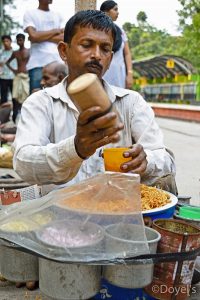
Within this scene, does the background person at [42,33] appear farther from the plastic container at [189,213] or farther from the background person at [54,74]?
the plastic container at [189,213]

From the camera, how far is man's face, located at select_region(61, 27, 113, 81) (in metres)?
2.35

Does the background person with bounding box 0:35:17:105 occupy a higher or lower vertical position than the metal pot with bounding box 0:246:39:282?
higher

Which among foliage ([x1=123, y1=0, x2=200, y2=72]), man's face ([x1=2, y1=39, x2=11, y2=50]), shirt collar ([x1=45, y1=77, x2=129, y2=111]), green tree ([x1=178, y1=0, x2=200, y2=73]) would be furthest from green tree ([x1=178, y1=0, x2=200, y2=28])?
shirt collar ([x1=45, y1=77, x2=129, y2=111])

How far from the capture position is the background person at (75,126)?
6.68 feet

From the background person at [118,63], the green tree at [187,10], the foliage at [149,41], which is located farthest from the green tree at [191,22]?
the background person at [118,63]

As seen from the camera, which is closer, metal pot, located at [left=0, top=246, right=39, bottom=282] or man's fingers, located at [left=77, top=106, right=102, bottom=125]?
man's fingers, located at [left=77, top=106, right=102, bottom=125]

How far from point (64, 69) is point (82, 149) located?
3475 millimetres

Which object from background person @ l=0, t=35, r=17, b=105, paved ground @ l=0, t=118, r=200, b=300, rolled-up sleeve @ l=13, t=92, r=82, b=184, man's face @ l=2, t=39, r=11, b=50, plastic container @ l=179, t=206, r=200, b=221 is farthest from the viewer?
man's face @ l=2, t=39, r=11, b=50

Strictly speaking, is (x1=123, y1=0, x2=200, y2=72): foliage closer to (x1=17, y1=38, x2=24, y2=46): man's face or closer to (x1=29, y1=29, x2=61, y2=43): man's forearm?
(x1=17, y1=38, x2=24, y2=46): man's face

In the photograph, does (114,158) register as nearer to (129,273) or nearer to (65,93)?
(129,273)

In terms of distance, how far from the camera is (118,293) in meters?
1.96

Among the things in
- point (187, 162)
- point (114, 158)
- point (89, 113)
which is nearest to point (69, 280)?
point (114, 158)

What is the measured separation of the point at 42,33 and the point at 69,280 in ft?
13.8

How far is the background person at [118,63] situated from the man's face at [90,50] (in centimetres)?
263
